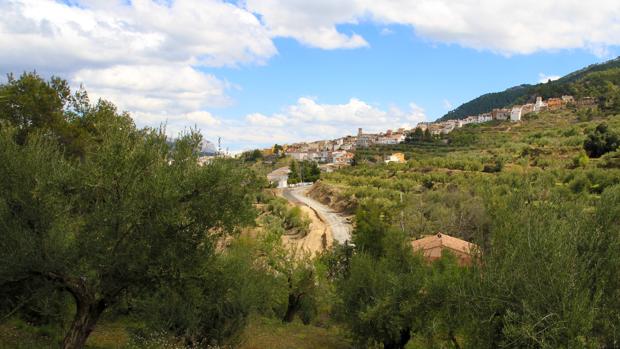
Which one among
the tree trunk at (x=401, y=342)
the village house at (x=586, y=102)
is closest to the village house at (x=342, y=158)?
the village house at (x=586, y=102)

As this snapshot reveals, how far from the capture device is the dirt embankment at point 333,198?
66.6m

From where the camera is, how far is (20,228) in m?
9.70

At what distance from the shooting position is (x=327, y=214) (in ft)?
218

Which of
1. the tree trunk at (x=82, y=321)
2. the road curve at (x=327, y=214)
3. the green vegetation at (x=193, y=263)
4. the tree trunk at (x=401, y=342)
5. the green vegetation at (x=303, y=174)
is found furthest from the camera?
the green vegetation at (x=303, y=174)

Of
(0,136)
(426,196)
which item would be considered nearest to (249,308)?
(0,136)

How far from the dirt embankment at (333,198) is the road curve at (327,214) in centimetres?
105

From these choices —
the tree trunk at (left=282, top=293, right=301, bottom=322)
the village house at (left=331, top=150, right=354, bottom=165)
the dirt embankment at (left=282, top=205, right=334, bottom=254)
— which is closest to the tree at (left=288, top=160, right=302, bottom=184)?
the village house at (left=331, top=150, right=354, bottom=165)

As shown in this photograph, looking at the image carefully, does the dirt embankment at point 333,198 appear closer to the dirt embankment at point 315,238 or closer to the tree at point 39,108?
the dirt embankment at point 315,238

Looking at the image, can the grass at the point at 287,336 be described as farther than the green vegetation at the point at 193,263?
Yes

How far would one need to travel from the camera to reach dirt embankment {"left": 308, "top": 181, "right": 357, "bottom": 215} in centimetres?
6662

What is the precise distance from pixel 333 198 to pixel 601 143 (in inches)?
1514

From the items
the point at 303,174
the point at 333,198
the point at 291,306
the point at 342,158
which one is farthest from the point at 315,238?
the point at 342,158

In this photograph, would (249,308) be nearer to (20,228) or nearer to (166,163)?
(166,163)

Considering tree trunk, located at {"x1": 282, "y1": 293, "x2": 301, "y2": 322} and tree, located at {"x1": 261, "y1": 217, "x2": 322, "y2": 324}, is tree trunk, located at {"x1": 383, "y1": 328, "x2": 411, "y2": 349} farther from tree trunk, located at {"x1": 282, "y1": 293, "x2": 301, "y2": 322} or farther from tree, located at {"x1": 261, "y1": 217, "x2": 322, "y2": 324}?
tree trunk, located at {"x1": 282, "y1": 293, "x2": 301, "y2": 322}
